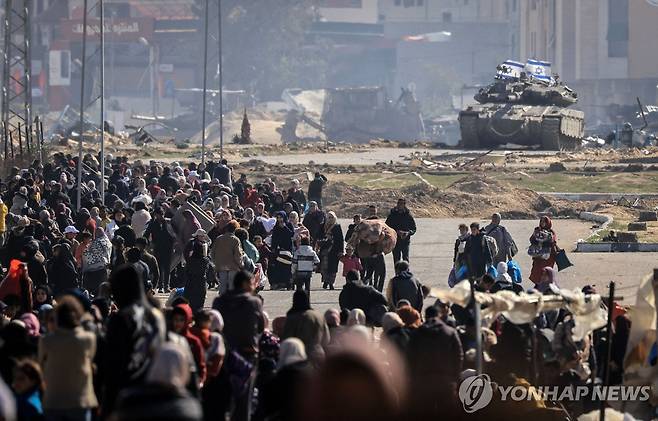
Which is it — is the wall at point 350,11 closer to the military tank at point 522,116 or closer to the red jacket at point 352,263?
the military tank at point 522,116

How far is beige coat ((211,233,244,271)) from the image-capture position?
2117 cm

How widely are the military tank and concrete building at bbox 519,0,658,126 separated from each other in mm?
43859

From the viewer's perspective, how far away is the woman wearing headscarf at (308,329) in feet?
43.7

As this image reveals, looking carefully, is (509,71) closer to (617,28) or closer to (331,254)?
(331,254)

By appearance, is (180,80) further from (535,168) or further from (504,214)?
(504,214)

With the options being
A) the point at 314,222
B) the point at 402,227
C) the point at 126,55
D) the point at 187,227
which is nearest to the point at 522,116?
the point at 314,222

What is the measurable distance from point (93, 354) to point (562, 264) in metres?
12.6

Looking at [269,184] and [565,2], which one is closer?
[269,184]

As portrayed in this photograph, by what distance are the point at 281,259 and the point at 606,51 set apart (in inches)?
3547

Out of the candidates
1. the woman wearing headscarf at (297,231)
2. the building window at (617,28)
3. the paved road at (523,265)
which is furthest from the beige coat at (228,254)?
the building window at (617,28)

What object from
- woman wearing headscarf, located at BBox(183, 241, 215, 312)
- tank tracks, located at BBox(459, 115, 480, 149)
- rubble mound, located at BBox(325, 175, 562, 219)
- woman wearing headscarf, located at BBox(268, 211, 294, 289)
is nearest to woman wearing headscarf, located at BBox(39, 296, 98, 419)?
woman wearing headscarf, located at BBox(183, 241, 215, 312)

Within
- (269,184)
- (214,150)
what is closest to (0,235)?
(269,184)

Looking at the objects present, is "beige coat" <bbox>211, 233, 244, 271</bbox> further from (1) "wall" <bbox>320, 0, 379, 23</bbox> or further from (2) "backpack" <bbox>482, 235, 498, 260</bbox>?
(1) "wall" <bbox>320, 0, 379, 23</bbox>

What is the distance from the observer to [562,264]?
22906mm
